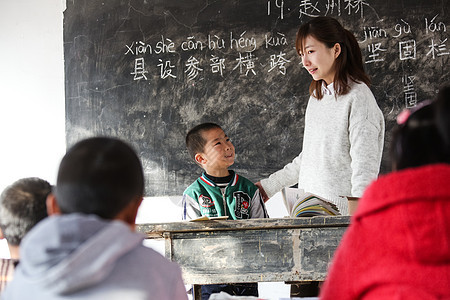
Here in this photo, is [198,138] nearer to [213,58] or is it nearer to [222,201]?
[222,201]

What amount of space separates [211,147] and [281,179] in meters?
0.38

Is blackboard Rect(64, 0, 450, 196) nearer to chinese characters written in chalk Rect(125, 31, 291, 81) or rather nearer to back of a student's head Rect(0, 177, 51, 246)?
chinese characters written in chalk Rect(125, 31, 291, 81)

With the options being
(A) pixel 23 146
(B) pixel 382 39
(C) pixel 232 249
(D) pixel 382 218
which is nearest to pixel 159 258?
(D) pixel 382 218

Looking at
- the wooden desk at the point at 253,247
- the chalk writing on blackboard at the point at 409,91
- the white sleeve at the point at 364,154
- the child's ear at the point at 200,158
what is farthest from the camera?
the chalk writing on blackboard at the point at 409,91

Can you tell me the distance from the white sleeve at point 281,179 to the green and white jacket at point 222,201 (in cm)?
15

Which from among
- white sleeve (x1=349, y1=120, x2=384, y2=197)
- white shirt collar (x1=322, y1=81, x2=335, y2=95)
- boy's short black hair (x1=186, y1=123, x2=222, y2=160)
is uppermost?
white shirt collar (x1=322, y1=81, x2=335, y2=95)

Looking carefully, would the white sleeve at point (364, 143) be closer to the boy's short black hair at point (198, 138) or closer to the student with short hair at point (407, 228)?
the boy's short black hair at point (198, 138)

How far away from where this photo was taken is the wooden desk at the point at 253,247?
1942 millimetres

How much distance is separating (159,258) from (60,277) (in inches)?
7.7

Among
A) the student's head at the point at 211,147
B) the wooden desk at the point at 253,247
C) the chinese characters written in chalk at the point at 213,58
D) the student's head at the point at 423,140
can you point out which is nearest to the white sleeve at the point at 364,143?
the wooden desk at the point at 253,247

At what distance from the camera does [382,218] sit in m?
0.87

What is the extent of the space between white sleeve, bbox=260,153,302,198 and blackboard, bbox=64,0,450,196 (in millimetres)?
648

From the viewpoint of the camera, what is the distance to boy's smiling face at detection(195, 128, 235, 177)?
2635 millimetres

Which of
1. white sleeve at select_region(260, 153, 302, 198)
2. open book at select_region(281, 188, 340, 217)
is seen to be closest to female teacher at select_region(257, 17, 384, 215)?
white sleeve at select_region(260, 153, 302, 198)
